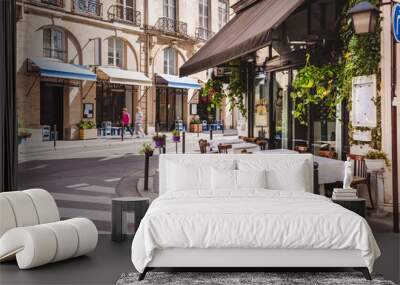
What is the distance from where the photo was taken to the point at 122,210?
5781 millimetres

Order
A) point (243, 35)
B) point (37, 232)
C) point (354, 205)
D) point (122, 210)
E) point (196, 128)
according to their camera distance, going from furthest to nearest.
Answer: point (196, 128)
point (243, 35)
point (122, 210)
point (354, 205)
point (37, 232)

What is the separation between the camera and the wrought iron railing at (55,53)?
639 cm

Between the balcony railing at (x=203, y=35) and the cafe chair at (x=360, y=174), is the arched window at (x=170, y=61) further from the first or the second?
the cafe chair at (x=360, y=174)

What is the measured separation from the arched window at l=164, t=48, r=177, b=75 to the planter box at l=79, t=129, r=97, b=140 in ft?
3.70

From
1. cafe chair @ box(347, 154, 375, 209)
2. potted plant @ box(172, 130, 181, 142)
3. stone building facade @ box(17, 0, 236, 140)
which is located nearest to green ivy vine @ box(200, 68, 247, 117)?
stone building facade @ box(17, 0, 236, 140)

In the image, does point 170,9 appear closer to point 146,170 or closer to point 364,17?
point 146,170

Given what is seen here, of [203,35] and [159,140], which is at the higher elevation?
[203,35]

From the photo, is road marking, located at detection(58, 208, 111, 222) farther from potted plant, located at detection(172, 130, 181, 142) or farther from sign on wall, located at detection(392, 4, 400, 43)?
sign on wall, located at detection(392, 4, 400, 43)

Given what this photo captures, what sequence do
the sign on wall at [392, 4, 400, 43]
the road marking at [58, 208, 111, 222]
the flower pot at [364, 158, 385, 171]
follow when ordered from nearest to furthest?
1. the sign on wall at [392, 4, 400, 43]
2. the flower pot at [364, 158, 385, 171]
3. the road marking at [58, 208, 111, 222]

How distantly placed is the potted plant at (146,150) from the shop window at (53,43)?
1.38 m

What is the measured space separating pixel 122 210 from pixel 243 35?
231cm

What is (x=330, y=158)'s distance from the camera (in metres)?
6.77

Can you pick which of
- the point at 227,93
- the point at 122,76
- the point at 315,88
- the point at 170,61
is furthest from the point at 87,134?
the point at 315,88

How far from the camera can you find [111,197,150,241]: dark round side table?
5.75 metres
